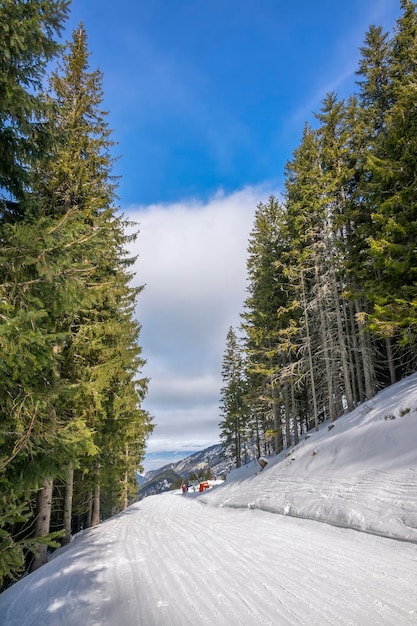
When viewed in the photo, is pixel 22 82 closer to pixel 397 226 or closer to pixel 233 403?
pixel 397 226

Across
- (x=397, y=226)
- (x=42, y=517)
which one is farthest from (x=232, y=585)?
(x=397, y=226)

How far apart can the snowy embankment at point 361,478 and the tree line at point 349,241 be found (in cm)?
301

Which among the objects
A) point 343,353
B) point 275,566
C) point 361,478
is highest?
point 343,353

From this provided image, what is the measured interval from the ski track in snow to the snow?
0.02 metres

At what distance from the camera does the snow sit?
3334mm

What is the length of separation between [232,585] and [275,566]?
3.04ft

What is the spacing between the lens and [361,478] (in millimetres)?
7957

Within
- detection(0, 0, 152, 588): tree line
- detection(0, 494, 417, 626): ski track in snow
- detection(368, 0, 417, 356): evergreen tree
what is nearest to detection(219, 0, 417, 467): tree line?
detection(368, 0, 417, 356): evergreen tree

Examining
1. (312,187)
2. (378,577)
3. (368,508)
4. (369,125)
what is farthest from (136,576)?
(369,125)

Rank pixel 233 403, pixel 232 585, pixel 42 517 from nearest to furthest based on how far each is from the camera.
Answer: pixel 232 585, pixel 42 517, pixel 233 403

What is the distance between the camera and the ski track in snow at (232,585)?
3.24 metres

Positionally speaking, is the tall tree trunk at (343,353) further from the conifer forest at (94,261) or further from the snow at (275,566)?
the snow at (275,566)

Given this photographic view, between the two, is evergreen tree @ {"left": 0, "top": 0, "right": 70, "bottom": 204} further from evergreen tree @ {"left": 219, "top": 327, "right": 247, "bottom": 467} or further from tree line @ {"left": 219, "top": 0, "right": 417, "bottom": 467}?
evergreen tree @ {"left": 219, "top": 327, "right": 247, "bottom": 467}

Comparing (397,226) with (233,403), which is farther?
(233,403)
